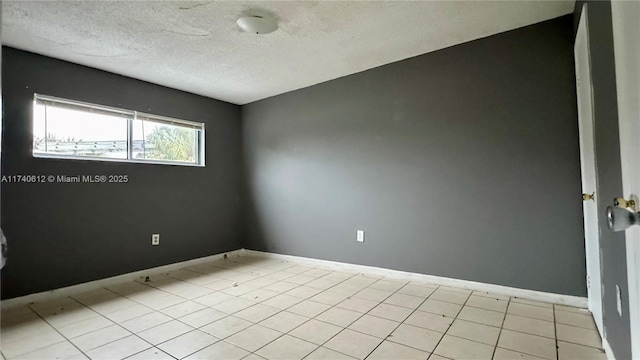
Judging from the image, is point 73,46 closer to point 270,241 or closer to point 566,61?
point 270,241

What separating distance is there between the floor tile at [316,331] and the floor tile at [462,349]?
0.66m

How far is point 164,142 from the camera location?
12.7 feet

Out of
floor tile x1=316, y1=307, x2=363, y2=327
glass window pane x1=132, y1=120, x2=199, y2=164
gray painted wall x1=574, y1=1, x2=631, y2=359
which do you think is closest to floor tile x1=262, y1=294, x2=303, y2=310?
floor tile x1=316, y1=307, x2=363, y2=327

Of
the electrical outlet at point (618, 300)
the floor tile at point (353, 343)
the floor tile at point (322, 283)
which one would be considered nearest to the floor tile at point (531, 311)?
the electrical outlet at point (618, 300)

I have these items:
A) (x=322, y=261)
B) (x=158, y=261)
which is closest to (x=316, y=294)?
(x=322, y=261)

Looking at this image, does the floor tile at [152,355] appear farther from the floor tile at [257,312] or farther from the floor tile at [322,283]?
the floor tile at [322,283]

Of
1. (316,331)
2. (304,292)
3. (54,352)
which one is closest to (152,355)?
(54,352)

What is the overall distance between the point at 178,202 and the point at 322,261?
185cm

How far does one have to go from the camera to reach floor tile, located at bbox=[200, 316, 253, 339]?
221 cm

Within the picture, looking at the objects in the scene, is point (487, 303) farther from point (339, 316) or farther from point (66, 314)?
point (66, 314)

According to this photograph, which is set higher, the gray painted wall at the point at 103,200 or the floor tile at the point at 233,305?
the gray painted wall at the point at 103,200

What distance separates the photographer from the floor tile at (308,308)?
2514mm

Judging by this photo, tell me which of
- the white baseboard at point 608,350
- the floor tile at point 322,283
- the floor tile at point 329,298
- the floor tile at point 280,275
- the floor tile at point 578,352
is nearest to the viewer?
the white baseboard at point 608,350

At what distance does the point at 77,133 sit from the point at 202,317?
2.20 metres
